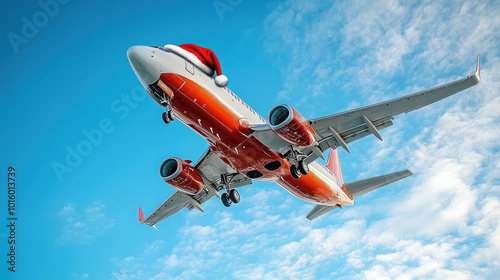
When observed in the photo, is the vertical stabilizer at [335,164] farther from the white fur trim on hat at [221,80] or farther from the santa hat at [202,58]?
the santa hat at [202,58]

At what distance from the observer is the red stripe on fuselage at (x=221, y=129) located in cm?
2527

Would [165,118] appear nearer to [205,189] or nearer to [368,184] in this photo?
[205,189]

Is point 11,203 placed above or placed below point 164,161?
below

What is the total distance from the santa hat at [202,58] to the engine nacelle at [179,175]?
831 cm

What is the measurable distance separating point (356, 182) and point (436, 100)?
1247 centimetres

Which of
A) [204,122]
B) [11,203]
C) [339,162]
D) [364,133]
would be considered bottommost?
[11,203]

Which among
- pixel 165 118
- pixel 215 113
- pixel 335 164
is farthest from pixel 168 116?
pixel 335 164

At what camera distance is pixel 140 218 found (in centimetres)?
3925

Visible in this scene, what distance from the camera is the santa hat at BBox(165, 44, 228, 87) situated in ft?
84.9

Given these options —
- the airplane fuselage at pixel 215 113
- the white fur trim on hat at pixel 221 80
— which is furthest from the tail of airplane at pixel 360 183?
the white fur trim on hat at pixel 221 80

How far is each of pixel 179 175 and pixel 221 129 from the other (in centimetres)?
692

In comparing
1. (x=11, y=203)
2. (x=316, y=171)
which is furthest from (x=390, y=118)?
(x=11, y=203)

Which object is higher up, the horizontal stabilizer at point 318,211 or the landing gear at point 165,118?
the horizontal stabilizer at point 318,211

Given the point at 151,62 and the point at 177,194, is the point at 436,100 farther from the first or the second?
the point at 177,194
